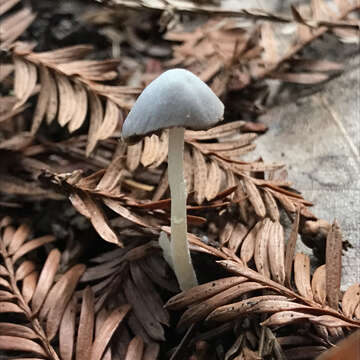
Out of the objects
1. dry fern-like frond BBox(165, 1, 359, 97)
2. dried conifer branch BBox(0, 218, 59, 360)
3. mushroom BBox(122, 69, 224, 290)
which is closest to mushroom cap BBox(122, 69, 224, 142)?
mushroom BBox(122, 69, 224, 290)

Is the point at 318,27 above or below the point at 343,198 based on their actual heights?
above

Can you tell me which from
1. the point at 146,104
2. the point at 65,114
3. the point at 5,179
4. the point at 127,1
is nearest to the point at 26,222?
the point at 5,179

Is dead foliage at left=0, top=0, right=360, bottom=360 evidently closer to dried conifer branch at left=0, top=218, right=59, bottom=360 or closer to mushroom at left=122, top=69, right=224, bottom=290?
dried conifer branch at left=0, top=218, right=59, bottom=360

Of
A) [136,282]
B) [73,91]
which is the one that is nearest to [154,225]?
[136,282]

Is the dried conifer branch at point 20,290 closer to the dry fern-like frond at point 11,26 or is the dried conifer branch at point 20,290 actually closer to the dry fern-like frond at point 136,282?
the dry fern-like frond at point 136,282

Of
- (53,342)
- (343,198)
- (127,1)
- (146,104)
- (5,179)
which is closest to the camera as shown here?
(146,104)

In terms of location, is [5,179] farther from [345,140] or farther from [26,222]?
[345,140]

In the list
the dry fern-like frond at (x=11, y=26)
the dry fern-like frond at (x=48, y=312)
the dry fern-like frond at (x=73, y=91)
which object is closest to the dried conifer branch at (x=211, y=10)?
the dry fern-like frond at (x=73, y=91)
